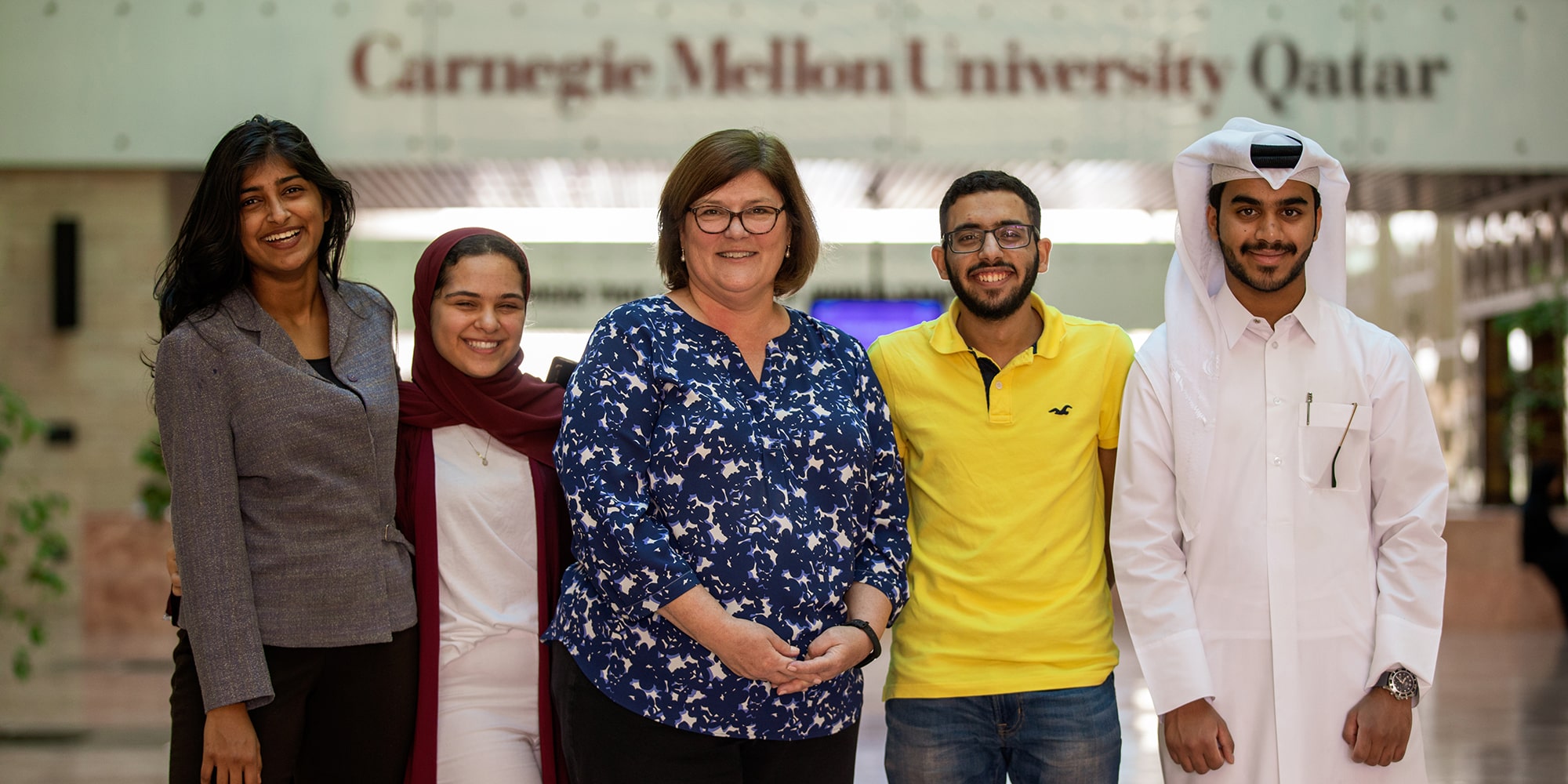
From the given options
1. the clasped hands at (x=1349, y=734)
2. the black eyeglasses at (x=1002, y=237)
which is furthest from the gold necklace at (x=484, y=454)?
the clasped hands at (x=1349, y=734)

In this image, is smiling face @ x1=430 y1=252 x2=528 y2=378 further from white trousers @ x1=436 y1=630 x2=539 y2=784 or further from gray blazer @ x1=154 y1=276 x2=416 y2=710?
white trousers @ x1=436 y1=630 x2=539 y2=784

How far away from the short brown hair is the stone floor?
2942 millimetres

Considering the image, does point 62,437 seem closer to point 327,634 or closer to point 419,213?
point 419,213

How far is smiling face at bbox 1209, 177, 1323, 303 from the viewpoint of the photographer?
2.42 meters

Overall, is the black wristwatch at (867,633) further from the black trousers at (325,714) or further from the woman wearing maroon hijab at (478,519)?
the black trousers at (325,714)

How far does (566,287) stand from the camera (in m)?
8.73

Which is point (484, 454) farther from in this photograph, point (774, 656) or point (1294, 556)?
point (1294, 556)

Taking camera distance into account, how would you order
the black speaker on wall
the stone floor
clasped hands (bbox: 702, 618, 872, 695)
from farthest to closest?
1. the black speaker on wall
2. the stone floor
3. clasped hands (bbox: 702, 618, 872, 695)

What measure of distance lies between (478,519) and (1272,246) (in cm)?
168

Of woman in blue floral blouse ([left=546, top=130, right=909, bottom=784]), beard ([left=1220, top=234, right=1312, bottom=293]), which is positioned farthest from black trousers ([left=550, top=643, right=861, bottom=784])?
beard ([left=1220, top=234, right=1312, bottom=293])

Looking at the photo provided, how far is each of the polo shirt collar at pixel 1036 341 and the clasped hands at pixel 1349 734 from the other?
0.76m

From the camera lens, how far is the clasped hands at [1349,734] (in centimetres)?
229

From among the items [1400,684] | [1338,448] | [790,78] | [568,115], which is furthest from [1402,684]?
[568,115]

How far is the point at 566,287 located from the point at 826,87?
7.84 feet
